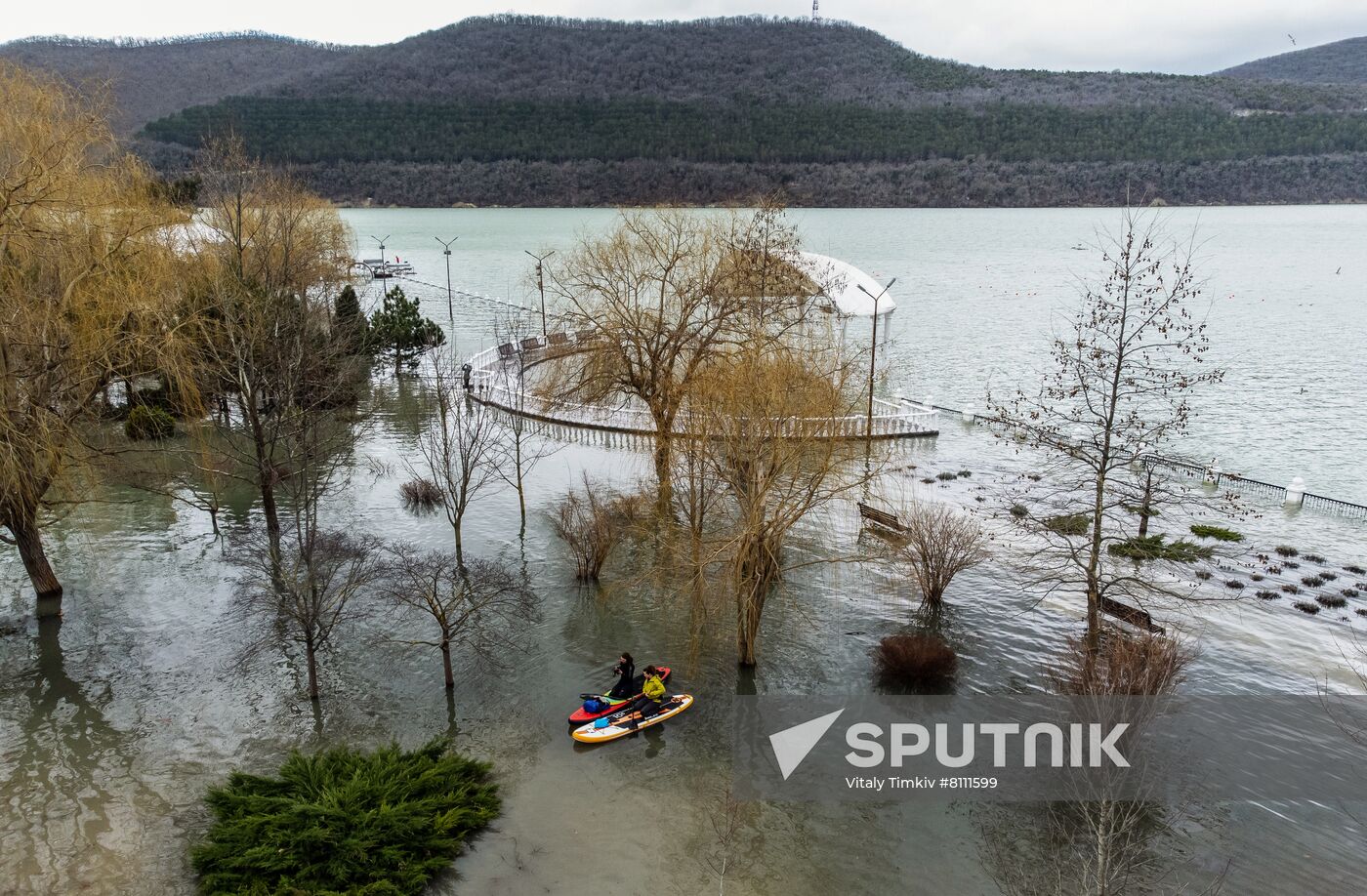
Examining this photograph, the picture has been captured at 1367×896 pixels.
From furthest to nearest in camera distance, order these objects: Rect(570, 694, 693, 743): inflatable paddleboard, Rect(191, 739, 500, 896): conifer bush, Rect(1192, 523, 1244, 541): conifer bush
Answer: Rect(1192, 523, 1244, 541): conifer bush
Rect(570, 694, 693, 743): inflatable paddleboard
Rect(191, 739, 500, 896): conifer bush

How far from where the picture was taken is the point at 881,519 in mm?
21219

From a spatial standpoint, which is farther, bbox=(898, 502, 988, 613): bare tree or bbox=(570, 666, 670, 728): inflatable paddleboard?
bbox=(898, 502, 988, 613): bare tree

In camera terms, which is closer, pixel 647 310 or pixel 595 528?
pixel 595 528

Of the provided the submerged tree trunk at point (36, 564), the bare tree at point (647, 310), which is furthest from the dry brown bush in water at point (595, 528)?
the submerged tree trunk at point (36, 564)

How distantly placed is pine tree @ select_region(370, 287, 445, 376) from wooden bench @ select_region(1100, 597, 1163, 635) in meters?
31.4

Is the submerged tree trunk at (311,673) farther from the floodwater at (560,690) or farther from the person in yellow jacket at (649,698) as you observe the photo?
the person in yellow jacket at (649,698)

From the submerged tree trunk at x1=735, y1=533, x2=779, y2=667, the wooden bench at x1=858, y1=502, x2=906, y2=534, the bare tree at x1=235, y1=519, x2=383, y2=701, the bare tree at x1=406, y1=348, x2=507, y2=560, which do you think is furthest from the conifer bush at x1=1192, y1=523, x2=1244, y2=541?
the bare tree at x1=235, y1=519, x2=383, y2=701

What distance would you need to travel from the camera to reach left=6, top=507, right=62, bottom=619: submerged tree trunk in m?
17.3

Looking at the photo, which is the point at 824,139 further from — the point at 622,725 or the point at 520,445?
the point at 622,725

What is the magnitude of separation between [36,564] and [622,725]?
13184mm

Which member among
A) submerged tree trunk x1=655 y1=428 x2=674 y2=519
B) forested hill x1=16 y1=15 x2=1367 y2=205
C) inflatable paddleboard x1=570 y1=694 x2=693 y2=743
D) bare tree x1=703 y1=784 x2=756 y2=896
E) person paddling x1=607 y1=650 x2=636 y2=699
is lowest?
bare tree x1=703 y1=784 x2=756 y2=896

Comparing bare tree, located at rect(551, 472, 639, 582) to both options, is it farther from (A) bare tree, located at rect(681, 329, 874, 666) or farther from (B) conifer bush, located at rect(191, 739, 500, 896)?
(B) conifer bush, located at rect(191, 739, 500, 896)

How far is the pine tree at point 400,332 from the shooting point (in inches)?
1638

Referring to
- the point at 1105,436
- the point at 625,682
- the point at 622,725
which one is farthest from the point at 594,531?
the point at 1105,436
